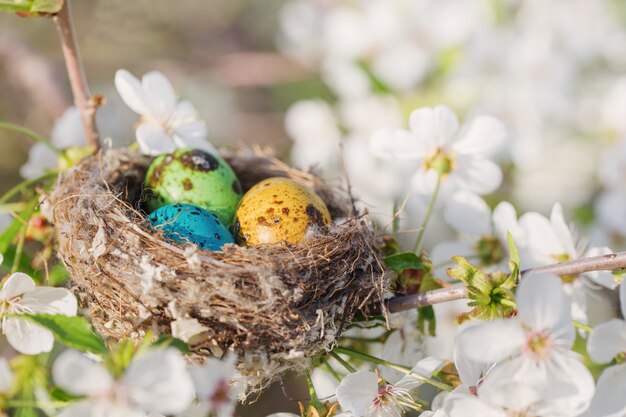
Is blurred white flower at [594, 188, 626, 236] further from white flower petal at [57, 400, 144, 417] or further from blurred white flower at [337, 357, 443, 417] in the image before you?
white flower petal at [57, 400, 144, 417]

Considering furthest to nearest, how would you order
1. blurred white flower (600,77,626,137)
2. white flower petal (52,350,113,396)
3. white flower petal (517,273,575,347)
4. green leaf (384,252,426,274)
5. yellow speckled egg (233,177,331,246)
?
blurred white flower (600,77,626,137) → yellow speckled egg (233,177,331,246) → green leaf (384,252,426,274) → white flower petal (517,273,575,347) → white flower petal (52,350,113,396)

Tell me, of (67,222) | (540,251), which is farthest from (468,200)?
(67,222)

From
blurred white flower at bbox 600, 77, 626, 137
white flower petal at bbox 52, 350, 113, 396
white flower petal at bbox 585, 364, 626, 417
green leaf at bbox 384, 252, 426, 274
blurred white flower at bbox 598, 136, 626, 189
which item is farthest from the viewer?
blurred white flower at bbox 600, 77, 626, 137

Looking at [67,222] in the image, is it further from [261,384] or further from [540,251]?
[540,251]

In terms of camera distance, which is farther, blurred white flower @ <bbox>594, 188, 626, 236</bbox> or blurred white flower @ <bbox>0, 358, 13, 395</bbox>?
blurred white flower @ <bbox>594, 188, 626, 236</bbox>

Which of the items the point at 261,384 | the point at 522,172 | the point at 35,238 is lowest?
the point at 522,172

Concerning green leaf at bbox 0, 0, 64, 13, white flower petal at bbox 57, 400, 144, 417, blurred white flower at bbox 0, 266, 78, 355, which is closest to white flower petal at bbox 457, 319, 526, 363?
white flower petal at bbox 57, 400, 144, 417

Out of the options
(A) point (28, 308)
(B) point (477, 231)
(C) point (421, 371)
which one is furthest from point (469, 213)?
(A) point (28, 308)
